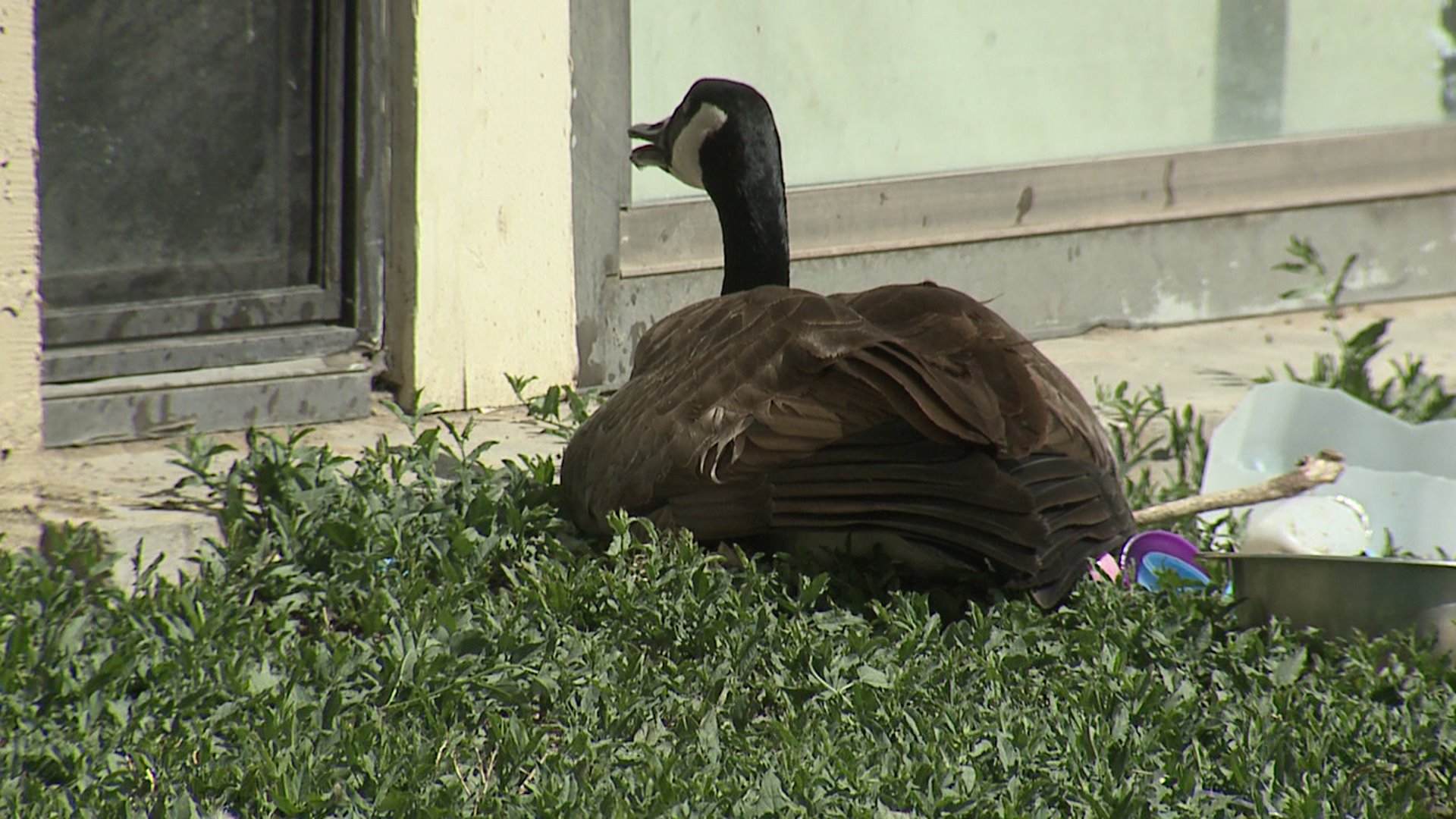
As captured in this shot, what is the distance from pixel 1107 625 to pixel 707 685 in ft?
2.80

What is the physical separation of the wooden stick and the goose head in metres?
1.25

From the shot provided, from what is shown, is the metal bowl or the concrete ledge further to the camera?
the concrete ledge

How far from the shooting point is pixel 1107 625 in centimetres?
346

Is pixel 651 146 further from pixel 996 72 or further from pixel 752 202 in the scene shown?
pixel 996 72

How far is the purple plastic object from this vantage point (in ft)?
12.4

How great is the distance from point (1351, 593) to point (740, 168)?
6.69ft

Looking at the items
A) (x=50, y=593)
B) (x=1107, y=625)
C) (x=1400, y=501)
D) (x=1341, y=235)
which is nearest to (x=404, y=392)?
(x=50, y=593)

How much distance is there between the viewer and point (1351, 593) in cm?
337

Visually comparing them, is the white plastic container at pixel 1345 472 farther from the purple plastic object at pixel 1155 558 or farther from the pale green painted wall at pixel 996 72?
the pale green painted wall at pixel 996 72

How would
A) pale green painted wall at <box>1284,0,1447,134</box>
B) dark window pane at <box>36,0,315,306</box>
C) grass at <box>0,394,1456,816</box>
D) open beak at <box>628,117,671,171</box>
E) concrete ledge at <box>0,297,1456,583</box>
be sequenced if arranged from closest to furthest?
grass at <box>0,394,1456,816</box>, concrete ledge at <box>0,297,1456,583</box>, dark window pane at <box>36,0,315,306</box>, open beak at <box>628,117,671,171</box>, pale green painted wall at <box>1284,0,1447,134</box>

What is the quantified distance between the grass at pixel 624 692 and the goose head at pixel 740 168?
110cm

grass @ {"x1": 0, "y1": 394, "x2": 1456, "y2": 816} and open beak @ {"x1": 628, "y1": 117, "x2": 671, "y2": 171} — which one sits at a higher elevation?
open beak @ {"x1": 628, "y1": 117, "x2": 671, "y2": 171}

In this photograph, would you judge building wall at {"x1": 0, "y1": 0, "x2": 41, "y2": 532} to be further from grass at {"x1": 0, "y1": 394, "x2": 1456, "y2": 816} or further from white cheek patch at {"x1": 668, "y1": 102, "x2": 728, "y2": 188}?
white cheek patch at {"x1": 668, "y1": 102, "x2": 728, "y2": 188}

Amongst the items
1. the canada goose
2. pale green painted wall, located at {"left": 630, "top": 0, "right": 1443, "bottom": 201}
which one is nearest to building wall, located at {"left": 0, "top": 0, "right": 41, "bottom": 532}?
the canada goose
